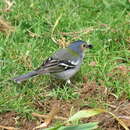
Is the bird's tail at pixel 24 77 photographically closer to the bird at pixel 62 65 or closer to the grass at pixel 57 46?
the bird at pixel 62 65

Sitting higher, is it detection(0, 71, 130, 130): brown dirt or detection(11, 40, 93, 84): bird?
detection(11, 40, 93, 84): bird

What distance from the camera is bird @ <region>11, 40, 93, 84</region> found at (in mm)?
6789

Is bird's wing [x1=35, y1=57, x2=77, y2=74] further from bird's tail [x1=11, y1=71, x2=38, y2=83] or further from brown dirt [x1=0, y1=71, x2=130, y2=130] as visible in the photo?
brown dirt [x1=0, y1=71, x2=130, y2=130]

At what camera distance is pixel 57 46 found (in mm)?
8266

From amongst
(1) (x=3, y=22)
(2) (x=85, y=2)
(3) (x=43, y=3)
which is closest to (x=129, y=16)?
(2) (x=85, y=2)

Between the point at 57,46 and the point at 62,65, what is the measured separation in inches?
48.6

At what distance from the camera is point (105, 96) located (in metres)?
6.85

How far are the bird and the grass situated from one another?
6.3 inches

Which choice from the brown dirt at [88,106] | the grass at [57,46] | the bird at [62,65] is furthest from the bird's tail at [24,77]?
the brown dirt at [88,106]

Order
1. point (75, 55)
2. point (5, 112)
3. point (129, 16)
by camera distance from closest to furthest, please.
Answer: point (5, 112)
point (75, 55)
point (129, 16)

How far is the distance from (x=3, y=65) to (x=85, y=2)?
2694mm

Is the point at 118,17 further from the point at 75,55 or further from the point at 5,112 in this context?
the point at 5,112

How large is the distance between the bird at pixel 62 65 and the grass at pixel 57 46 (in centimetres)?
16

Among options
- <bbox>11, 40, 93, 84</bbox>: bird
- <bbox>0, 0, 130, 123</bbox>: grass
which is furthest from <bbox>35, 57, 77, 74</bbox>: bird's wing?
<bbox>0, 0, 130, 123</bbox>: grass
